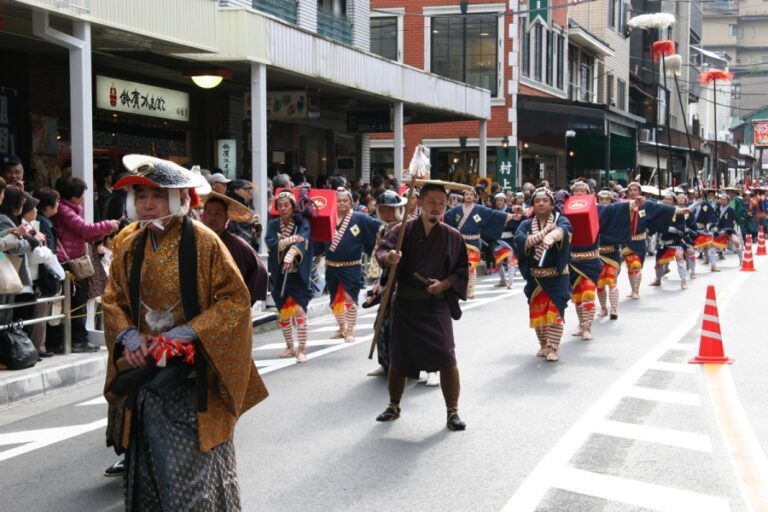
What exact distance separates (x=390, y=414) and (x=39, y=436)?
8.44ft

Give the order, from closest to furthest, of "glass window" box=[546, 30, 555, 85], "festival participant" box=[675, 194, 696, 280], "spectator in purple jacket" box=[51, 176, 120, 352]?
"spectator in purple jacket" box=[51, 176, 120, 352] < "festival participant" box=[675, 194, 696, 280] < "glass window" box=[546, 30, 555, 85]

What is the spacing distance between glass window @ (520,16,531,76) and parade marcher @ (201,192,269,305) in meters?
30.6

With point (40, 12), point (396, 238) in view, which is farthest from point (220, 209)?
point (40, 12)

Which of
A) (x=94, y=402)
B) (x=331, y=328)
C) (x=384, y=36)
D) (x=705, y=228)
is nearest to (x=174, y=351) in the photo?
(x=94, y=402)

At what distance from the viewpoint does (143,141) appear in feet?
58.1

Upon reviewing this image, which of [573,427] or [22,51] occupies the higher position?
[22,51]

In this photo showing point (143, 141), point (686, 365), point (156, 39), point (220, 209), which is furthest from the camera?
point (143, 141)

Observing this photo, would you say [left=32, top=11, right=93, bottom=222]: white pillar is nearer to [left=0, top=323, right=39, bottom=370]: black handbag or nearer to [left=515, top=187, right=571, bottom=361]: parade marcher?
[left=0, top=323, right=39, bottom=370]: black handbag

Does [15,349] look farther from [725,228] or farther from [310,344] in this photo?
[725,228]

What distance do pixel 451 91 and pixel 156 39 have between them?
40.3 ft

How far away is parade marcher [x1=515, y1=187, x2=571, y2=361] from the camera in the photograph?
1052cm

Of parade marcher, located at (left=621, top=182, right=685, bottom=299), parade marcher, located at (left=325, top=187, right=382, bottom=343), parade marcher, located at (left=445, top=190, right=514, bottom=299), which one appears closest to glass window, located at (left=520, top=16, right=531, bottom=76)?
parade marcher, located at (left=621, top=182, right=685, bottom=299)

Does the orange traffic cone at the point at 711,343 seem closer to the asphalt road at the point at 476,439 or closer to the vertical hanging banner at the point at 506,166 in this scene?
the asphalt road at the point at 476,439

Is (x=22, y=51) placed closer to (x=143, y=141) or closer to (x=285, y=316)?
(x=143, y=141)
